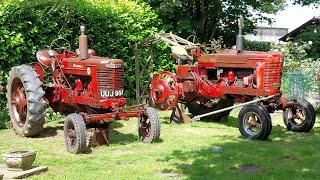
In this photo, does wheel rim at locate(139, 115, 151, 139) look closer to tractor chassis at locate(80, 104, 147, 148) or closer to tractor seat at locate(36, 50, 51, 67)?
tractor chassis at locate(80, 104, 147, 148)

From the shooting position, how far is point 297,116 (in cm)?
1013

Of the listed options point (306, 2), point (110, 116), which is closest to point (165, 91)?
point (110, 116)

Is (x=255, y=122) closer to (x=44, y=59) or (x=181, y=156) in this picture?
(x=181, y=156)

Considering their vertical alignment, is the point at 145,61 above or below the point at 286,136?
above

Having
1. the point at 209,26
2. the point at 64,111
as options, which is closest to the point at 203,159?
the point at 64,111

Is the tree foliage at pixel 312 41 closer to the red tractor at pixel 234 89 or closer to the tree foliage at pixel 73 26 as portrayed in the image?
the tree foliage at pixel 73 26

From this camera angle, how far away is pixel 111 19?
41.8 feet

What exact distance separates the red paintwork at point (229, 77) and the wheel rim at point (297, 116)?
700 millimetres

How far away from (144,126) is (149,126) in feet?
0.38

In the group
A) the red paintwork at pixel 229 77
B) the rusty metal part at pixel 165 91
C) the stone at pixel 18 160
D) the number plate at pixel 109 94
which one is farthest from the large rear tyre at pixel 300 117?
the stone at pixel 18 160

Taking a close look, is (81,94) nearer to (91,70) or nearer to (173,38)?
(91,70)

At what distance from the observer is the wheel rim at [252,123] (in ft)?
29.7

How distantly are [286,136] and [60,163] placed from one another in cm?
451

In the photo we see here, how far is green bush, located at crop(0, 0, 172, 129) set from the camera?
10406 millimetres
